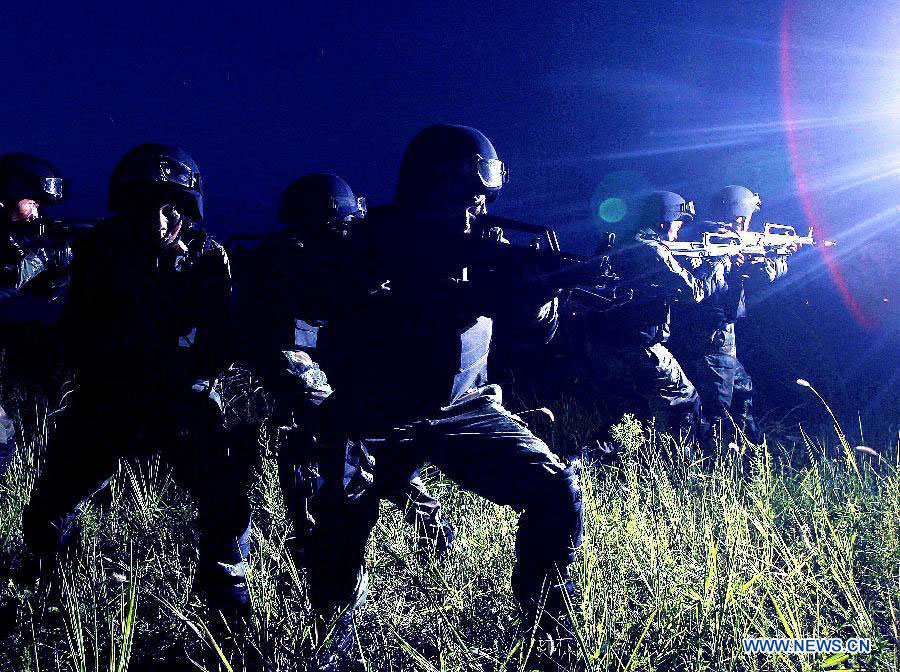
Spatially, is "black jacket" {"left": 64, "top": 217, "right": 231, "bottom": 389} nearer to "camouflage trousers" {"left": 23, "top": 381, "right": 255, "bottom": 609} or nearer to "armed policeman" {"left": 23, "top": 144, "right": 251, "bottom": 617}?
"armed policeman" {"left": 23, "top": 144, "right": 251, "bottom": 617}

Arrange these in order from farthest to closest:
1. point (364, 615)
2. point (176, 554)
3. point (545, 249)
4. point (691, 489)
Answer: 1. point (691, 489)
2. point (176, 554)
3. point (364, 615)
4. point (545, 249)

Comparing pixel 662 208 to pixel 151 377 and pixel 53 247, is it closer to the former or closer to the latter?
pixel 151 377

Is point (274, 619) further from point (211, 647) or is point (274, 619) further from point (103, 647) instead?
point (103, 647)

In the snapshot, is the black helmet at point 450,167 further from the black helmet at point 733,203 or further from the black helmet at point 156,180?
the black helmet at point 733,203

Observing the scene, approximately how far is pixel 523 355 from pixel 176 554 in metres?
3.88

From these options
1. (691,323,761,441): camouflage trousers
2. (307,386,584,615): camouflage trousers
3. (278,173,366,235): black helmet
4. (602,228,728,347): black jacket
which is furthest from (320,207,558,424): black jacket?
(691,323,761,441): camouflage trousers

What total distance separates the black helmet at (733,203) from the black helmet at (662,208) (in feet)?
3.33

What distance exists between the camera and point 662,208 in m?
7.43

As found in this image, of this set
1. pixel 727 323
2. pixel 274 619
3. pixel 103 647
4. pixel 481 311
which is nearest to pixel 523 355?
pixel 727 323

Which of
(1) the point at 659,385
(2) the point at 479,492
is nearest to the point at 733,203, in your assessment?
(1) the point at 659,385

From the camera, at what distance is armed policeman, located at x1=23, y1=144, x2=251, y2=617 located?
117 inches

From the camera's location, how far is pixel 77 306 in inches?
134

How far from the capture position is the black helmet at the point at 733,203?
27.3ft

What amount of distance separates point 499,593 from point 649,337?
3288 millimetres
